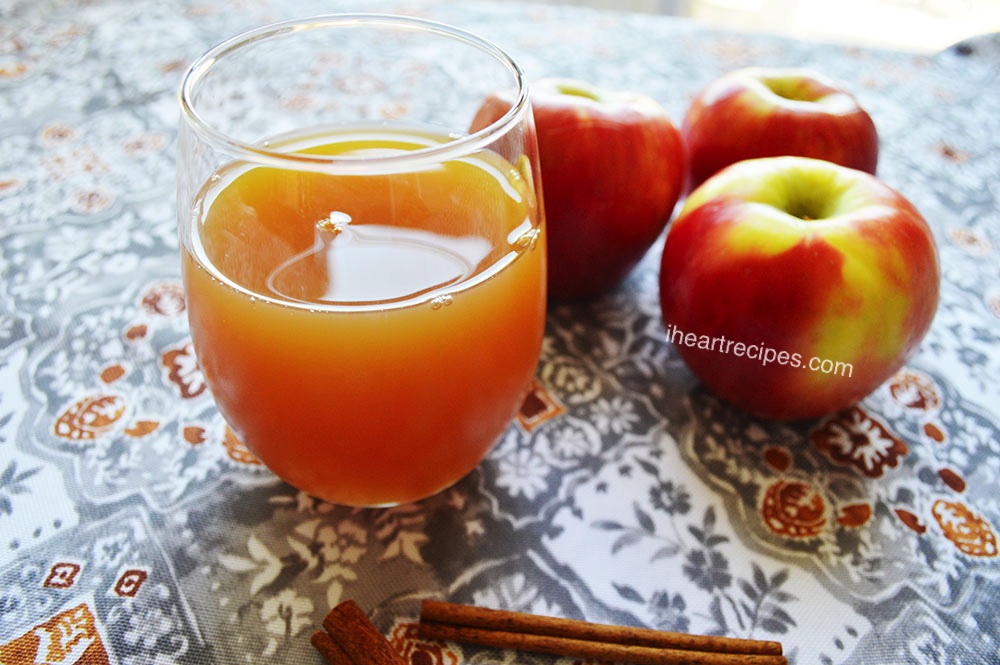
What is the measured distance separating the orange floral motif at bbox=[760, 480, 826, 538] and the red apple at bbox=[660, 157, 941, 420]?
0.07 metres

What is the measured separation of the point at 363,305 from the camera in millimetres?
540

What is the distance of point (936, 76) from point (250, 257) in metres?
1.25

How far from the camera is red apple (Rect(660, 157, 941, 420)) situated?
2.25 ft

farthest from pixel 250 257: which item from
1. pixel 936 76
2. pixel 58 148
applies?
pixel 936 76

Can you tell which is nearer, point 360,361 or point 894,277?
point 360,361

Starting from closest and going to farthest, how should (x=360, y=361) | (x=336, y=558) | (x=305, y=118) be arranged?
(x=360, y=361)
(x=336, y=558)
(x=305, y=118)

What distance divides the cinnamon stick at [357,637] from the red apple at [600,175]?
421 mm

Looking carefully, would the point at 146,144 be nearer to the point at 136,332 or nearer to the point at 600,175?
the point at 136,332

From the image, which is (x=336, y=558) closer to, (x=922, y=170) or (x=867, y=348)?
(x=867, y=348)

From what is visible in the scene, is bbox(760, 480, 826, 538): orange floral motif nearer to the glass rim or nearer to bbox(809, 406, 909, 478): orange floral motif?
bbox(809, 406, 909, 478): orange floral motif

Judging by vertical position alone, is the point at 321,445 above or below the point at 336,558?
above

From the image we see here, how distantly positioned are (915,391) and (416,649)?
561 millimetres

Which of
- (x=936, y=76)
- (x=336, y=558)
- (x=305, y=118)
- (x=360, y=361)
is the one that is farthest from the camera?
(x=936, y=76)

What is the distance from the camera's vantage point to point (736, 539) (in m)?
0.68
